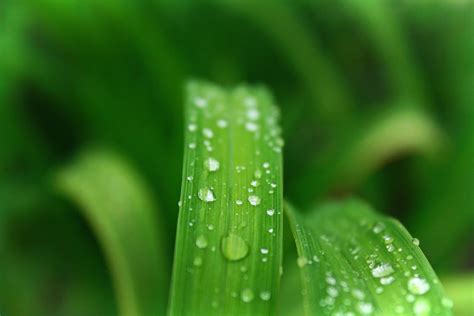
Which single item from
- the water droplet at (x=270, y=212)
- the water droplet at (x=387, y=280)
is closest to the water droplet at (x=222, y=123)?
the water droplet at (x=270, y=212)

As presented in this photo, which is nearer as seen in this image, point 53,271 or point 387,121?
point 387,121

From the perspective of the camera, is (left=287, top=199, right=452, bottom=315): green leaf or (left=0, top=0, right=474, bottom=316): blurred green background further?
(left=0, top=0, right=474, bottom=316): blurred green background

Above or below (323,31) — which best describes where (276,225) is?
below

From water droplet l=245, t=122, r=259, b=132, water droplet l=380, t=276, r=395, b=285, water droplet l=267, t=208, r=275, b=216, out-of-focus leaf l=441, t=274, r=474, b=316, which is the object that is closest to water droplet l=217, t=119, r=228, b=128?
water droplet l=245, t=122, r=259, b=132

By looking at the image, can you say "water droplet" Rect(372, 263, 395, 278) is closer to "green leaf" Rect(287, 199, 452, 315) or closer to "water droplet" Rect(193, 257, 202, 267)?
"green leaf" Rect(287, 199, 452, 315)

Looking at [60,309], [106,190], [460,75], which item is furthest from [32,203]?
[460,75]

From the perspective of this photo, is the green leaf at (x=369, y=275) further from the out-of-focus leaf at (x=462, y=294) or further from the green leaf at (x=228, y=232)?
the out-of-focus leaf at (x=462, y=294)

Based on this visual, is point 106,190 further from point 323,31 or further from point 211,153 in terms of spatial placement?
point 323,31
